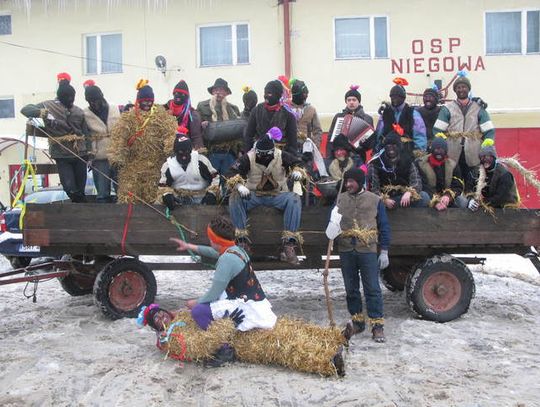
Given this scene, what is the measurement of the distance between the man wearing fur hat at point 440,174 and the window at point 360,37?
908 cm

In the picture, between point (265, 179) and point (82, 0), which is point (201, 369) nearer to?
point (265, 179)

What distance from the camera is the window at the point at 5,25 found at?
16.3m

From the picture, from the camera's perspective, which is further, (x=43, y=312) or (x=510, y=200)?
(x=43, y=312)

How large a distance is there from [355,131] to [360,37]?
9107 millimetres

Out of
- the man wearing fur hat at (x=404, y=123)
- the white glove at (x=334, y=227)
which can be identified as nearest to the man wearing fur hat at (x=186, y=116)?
the white glove at (x=334, y=227)

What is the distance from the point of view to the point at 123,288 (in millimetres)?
6367

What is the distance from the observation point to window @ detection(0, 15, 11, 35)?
16.3m

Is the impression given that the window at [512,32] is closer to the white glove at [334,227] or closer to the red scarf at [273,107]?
the red scarf at [273,107]

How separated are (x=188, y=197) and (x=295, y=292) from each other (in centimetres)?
256

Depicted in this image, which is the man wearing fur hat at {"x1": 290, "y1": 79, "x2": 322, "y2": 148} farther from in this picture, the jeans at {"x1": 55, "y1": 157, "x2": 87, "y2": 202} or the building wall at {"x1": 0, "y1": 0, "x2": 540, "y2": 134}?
the building wall at {"x1": 0, "y1": 0, "x2": 540, "y2": 134}

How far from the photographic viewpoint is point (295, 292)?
818 cm

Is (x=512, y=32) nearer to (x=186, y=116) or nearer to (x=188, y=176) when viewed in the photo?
(x=186, y=116)

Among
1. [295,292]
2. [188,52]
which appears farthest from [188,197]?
[188,52]

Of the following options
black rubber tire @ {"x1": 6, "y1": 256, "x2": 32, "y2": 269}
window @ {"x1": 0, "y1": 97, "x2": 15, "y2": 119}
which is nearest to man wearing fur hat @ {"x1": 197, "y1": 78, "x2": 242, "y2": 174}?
black rubber tire @ {"x1": 6, "y1": 256, "x2": 32, "y2": 269}
